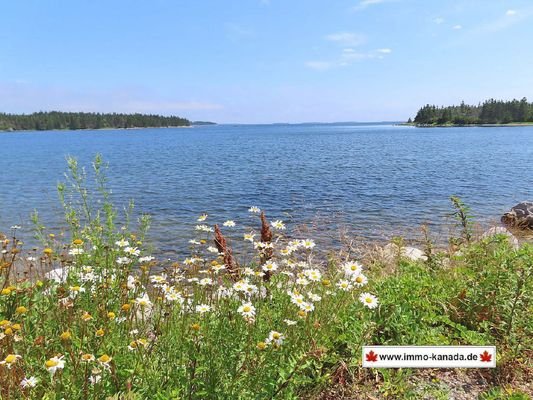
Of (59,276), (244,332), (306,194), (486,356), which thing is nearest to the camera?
(244,332)

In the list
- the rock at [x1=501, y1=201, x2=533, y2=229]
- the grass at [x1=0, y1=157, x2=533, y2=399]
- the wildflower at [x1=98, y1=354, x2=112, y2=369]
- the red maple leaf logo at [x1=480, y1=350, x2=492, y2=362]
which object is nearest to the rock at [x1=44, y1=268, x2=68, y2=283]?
the grass at [x1=0, y1=157, x2=533, y2=399]

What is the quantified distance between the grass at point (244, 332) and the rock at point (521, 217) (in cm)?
1170

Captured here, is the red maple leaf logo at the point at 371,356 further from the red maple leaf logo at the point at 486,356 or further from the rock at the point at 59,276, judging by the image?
the rock at the point at 59,276

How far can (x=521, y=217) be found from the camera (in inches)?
598

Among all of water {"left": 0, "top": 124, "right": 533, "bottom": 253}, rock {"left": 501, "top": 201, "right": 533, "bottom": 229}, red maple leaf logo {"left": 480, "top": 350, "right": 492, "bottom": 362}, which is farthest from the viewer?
water {"left": 0, "top": 124, "right": 533, "bottom": 253}

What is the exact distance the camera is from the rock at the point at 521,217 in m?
14.4

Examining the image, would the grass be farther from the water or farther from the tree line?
the tree line

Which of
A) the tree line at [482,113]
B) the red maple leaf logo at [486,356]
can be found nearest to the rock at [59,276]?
the red maple leaf logo at [486,356]

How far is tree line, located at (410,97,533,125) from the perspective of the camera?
147750 millimetres

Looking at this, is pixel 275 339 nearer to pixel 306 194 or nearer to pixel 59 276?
pixel 59 276

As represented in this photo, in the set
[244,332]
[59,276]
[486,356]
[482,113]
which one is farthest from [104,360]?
[482,113]

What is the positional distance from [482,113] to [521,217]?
542 feet

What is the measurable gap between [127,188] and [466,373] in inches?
959

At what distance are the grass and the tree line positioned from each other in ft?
570
